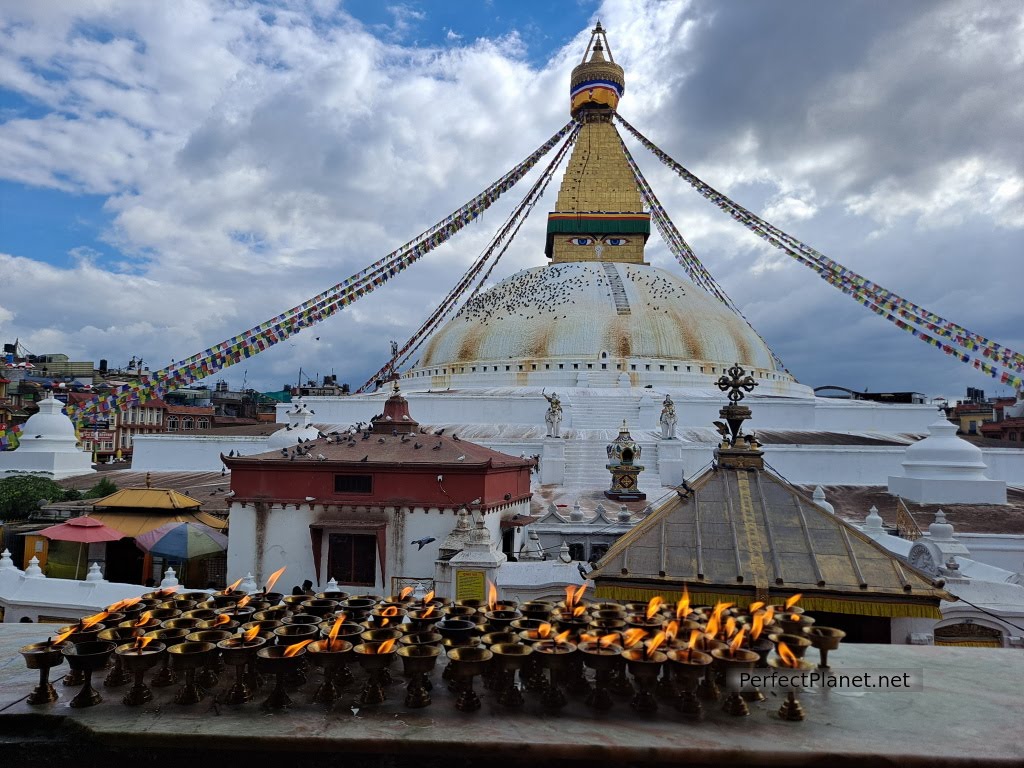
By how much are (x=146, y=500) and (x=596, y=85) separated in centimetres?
2945

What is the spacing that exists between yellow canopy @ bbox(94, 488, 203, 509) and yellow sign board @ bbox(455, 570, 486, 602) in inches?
231

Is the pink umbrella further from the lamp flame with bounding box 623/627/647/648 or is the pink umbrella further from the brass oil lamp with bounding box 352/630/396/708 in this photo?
the lamp flame with bounding box 623/627/647/648

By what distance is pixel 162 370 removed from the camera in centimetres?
1656

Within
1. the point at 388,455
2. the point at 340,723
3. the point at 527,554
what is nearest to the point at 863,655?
the point at 340,723

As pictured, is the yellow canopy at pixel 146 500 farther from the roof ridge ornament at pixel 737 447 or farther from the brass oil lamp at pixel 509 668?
the brass oil lamp at pixel 509 668

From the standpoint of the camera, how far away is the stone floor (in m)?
1.91

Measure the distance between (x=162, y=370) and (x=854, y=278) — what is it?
61.1ft

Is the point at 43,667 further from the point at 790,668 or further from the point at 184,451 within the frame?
the point at 184,451

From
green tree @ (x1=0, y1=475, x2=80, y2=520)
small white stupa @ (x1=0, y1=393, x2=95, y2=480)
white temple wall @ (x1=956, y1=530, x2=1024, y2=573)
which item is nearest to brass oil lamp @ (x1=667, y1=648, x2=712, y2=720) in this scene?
white temple wall @ (x1=956, y1=530, x2=1024, y2=573)

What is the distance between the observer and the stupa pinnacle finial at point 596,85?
3288 centimetres

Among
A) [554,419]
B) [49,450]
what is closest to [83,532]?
[554,419]

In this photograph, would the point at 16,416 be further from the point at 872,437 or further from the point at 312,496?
the point at 872,437

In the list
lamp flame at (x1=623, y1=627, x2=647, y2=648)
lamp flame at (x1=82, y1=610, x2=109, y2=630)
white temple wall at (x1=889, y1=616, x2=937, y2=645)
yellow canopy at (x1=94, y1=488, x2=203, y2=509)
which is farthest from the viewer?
yellow canopy at (x1=94, y1=488, x2=203, y2=509)

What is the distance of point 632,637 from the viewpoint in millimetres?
2318
